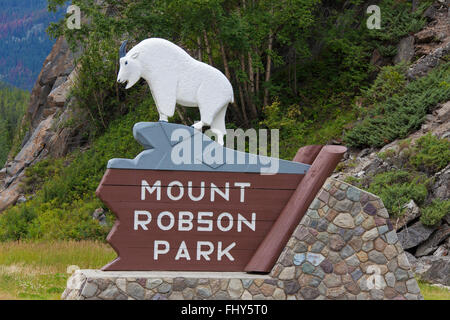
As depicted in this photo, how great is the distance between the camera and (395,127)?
14750 millimetres

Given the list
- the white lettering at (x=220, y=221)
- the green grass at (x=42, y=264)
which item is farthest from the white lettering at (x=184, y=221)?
the green grass at (x=42, y=264)

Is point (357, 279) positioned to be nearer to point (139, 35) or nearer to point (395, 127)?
point (395, 127)

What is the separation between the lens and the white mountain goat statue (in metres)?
8.10

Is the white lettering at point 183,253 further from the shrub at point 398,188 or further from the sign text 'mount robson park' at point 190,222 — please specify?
the shrub at point 398,188

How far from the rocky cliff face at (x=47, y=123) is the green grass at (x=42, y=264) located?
24.9 ft

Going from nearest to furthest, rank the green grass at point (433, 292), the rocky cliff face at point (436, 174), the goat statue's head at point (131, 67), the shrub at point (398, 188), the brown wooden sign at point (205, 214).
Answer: the brown wooden sign at point (205, 214) < the goat statue's head at point (131, 67) < the green grass at point (433, 292) < the rocky cliff face at point (436, 174) < the shrub at point (398, 188)

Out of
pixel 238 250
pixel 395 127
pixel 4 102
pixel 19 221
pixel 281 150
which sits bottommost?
pixel 4 102

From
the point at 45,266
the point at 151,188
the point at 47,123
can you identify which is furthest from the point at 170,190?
the point at 47,123

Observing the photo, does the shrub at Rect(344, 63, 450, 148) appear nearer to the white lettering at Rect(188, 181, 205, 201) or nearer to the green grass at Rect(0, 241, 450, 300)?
the green grass at Rect(0, 241, 450, 300)

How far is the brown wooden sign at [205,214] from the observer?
7625 mm

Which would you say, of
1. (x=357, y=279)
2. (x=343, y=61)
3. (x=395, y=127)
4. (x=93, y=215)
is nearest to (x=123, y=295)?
(x=357, y=279)

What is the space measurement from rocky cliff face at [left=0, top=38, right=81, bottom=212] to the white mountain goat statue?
1387 cm

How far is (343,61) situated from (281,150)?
3.64 metres

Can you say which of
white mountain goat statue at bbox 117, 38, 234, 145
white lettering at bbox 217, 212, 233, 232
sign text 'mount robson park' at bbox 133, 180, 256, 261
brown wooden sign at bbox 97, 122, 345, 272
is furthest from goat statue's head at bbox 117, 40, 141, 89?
white lettering at bbox 217, 212, 233, 232
